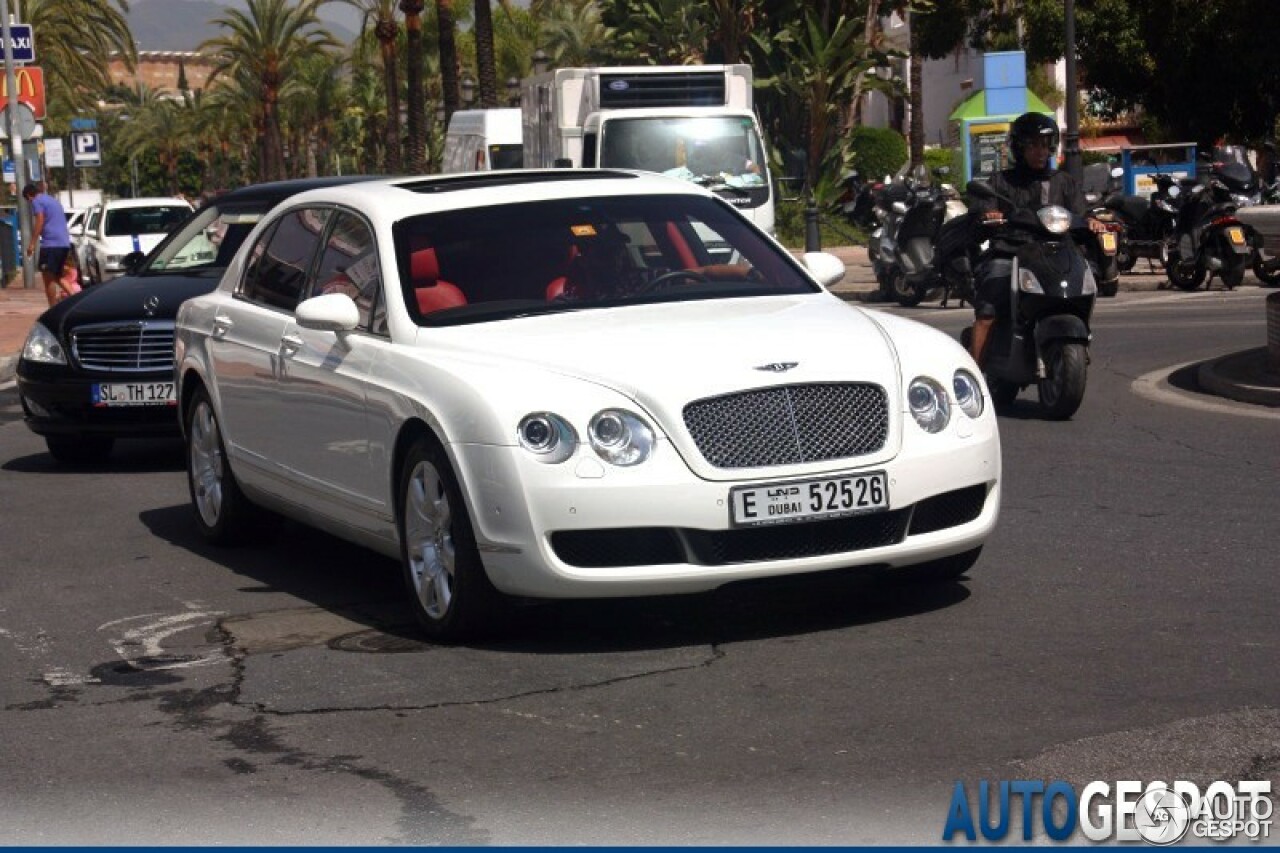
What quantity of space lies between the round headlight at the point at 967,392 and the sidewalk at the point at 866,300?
3272 mm

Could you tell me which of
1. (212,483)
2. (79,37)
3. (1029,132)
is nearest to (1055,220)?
(1029,132)

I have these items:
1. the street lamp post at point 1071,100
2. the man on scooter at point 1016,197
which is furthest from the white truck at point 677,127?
the man on scooter at point 1016,197

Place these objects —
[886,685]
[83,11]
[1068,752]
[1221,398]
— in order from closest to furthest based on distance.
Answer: [1068,752], [886,685], [1221,398], [83,11]

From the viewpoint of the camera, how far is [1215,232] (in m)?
23.7

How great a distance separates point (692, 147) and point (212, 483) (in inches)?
654

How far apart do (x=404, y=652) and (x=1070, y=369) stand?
687cm

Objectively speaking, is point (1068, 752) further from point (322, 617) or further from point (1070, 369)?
point (1070, 369)

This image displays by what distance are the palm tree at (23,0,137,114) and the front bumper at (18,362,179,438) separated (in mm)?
46860

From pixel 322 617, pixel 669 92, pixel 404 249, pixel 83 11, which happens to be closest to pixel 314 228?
pixel 404 249

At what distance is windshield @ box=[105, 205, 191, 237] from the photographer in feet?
A: 118

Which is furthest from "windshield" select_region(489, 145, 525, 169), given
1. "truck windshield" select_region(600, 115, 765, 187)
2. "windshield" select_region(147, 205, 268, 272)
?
"windshield" select_region(147, 205, 268, 272)

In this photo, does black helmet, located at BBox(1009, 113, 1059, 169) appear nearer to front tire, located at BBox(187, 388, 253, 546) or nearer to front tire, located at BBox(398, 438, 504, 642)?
front tire, located at BBox(187, 388, 253, 546)

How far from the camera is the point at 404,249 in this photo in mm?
8164

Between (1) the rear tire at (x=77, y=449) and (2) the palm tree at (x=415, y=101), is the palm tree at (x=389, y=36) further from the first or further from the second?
(1) the rear tire at (x=77, y=449)
